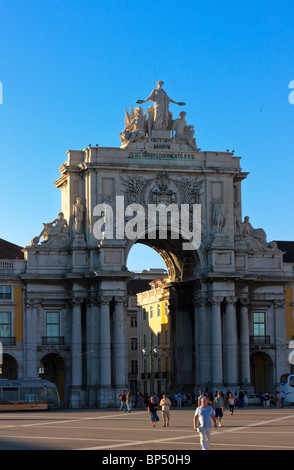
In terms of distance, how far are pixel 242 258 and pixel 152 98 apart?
1307 cm

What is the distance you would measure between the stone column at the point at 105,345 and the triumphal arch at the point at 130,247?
0.22 ft

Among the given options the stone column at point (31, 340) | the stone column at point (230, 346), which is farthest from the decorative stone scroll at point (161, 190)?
the stone column at point (31, 340)

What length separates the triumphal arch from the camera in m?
69.5

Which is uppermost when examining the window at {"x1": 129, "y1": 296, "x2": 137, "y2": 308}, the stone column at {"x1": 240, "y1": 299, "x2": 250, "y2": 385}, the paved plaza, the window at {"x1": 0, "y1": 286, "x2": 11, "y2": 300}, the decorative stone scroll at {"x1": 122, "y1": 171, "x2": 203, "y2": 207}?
the decorative stone scroll at {"x1": 122, "y1": 171, "x2": 203, "y2": 207}

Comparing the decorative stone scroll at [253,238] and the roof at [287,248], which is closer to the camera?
the decorative stone scroll at [253,238]

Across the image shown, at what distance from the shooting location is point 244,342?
7250 cm

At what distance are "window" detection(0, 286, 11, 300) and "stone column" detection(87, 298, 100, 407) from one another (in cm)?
583

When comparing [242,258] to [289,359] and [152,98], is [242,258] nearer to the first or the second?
[289,359]

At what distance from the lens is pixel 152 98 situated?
73625mm

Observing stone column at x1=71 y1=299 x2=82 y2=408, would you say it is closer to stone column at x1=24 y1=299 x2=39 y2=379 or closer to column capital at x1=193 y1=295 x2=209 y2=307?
stone column at x1=24 y1=299 x2=39 y2=379

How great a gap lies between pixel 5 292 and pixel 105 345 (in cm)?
816

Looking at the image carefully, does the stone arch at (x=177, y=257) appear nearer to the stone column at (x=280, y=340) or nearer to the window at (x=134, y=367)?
the stone column at (x=280, y=340)

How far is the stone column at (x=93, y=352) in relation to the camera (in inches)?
2717
